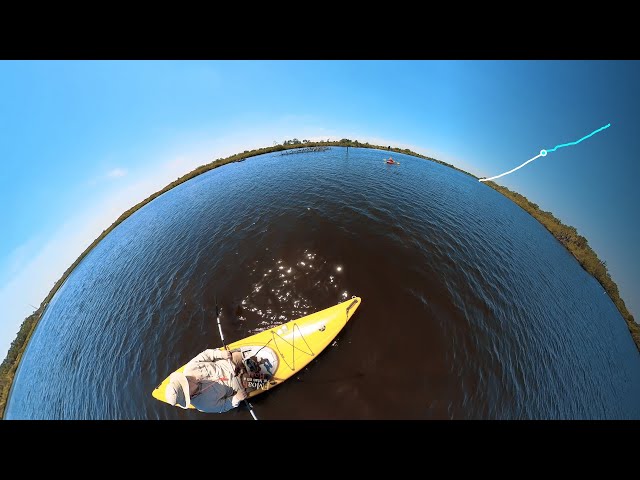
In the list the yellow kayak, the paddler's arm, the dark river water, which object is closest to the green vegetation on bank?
the dark river water

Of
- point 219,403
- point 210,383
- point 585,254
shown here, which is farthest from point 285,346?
point 585,254

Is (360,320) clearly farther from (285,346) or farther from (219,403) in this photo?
(219,403)

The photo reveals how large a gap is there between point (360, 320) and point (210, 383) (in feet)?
23.6

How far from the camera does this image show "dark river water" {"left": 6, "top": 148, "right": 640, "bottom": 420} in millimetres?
9773

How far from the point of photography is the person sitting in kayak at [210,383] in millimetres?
7371

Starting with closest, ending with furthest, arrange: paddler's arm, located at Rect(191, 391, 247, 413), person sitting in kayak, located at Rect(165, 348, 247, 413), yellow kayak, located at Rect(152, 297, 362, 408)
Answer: person sitting in kayak, located at Rect(165, 348, 247, 413) < paddler's arm, located at Rect(191, 391, 247, 413) < yellow kayak, located at Rect(152, 297, 362, 408)

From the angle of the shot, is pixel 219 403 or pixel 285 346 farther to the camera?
pixel 285 346

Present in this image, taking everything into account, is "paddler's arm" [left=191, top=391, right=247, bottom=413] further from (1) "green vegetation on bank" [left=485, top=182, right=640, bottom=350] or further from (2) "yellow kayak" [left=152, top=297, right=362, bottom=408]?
(1) "green vegetation on bank" [left=485, top=182, right=640, bottom=350]

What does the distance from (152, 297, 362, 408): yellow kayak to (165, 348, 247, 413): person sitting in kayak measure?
0.48m

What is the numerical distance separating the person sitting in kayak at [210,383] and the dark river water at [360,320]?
1298 millimetres

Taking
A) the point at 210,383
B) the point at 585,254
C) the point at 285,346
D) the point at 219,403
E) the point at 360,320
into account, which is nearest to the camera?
the point at 210,383

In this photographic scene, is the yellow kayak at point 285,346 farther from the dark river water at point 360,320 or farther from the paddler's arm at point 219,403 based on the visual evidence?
the dark river water at point 360,320

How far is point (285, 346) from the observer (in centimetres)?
1058
